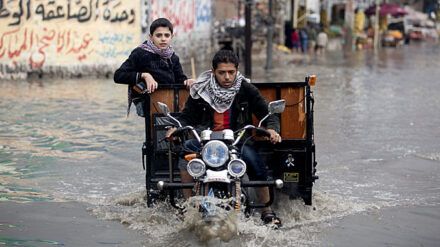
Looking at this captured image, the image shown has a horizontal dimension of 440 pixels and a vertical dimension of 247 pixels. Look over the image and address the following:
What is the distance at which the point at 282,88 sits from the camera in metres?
5.66

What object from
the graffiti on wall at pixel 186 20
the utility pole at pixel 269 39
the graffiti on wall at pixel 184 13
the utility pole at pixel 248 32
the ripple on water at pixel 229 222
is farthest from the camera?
the graffiti on wall at pixel 186 20

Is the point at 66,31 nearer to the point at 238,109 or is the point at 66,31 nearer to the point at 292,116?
the point at 292,116

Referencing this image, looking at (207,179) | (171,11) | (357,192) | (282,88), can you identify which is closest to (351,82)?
(171,11)

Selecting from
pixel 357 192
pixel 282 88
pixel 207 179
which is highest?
pixel 282 88

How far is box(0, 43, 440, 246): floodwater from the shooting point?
5637 millimetres

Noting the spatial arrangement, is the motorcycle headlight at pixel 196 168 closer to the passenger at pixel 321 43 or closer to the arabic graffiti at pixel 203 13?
the arabic graffiti at pixel 203 13

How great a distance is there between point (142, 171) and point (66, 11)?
11.4 meters

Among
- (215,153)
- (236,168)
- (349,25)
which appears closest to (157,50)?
(215,153)

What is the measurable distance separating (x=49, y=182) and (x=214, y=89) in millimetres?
2592

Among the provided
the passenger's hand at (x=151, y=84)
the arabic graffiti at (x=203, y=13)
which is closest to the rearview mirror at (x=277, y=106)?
the passenger's hand at (x=151, y=84)

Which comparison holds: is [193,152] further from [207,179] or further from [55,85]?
[55,85]

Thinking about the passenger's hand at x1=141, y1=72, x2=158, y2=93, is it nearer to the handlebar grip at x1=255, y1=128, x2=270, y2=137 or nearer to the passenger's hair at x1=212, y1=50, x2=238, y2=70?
the passenger's hair at x1=212, y1=50, x2=238, y2=70

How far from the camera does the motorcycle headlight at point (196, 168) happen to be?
476 centimetres

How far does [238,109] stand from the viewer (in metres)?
5.38
